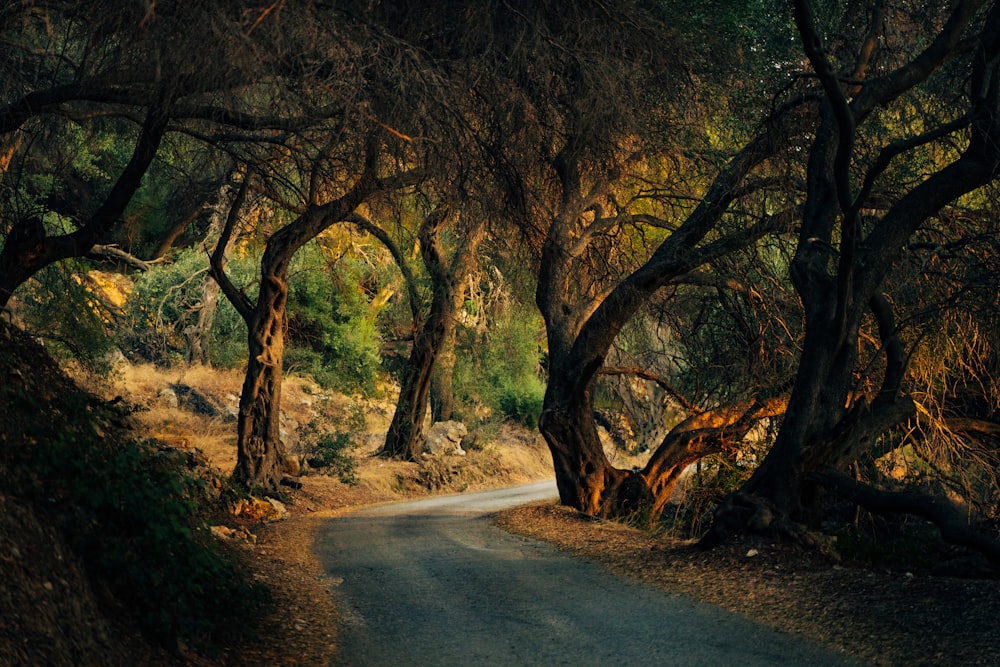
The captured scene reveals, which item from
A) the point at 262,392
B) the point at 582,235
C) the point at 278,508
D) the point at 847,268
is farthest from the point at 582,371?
the point at 262,392

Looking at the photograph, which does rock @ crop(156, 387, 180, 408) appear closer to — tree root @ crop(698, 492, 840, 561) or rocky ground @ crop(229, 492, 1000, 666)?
rocky ground @ crop(229, 492, 1000, 666)

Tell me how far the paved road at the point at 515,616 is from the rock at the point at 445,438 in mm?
17349

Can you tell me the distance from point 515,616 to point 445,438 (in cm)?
2290

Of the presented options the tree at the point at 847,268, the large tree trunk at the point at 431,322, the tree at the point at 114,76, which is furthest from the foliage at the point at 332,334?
the tree at the point at 847,268

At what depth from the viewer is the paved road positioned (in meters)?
7.55

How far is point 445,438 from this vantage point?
31.7 metres

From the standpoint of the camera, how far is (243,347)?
34.9 m

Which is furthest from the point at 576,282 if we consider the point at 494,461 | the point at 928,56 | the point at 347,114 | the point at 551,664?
the point at 494,461

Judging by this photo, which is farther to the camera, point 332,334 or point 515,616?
point 332,334

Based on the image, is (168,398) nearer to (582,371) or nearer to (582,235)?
(582,235)

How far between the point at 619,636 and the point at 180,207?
1371 cm

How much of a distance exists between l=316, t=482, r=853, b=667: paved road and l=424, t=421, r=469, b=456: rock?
56.9 feet

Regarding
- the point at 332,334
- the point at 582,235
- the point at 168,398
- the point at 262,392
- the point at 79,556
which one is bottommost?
the point at 79,556

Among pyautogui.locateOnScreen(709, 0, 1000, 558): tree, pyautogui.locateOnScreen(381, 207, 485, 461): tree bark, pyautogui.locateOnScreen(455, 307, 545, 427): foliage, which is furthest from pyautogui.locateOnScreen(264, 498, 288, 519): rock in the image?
pyautogui.locateOnScreen(455, 307, 545, 427): foliage
